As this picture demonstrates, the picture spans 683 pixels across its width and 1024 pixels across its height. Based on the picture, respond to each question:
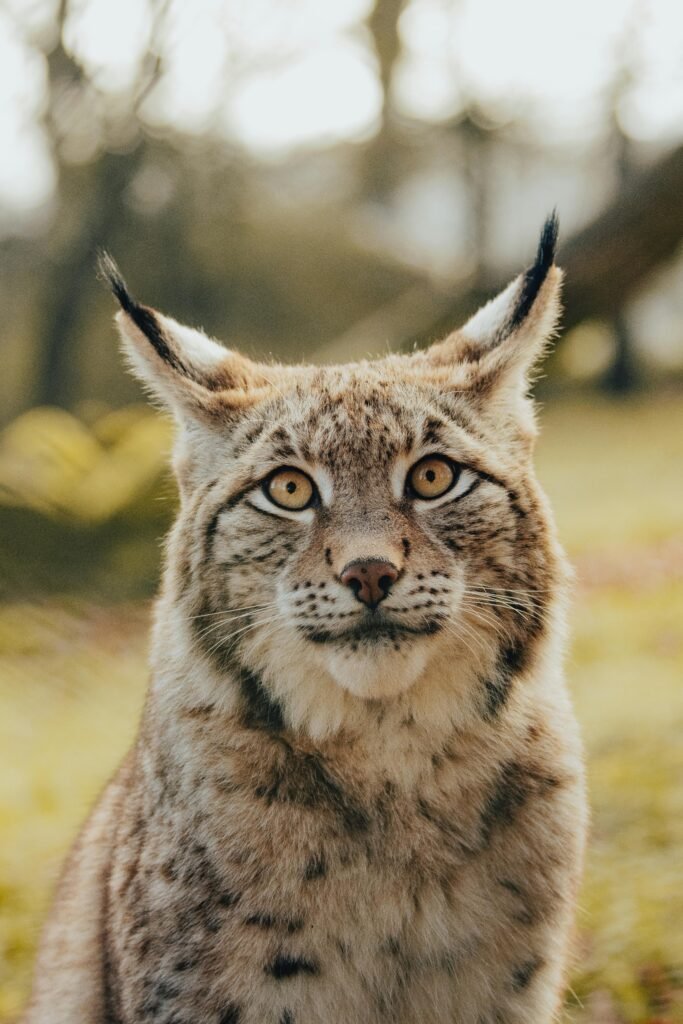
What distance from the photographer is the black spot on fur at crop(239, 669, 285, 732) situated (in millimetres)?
2848

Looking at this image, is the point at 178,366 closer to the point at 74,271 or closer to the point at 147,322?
the point at 147,322

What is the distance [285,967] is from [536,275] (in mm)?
2037

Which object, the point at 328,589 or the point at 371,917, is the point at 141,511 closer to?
the point at 328,589

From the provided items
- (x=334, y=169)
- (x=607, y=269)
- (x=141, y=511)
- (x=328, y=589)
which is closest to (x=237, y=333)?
(x=334, y=169)

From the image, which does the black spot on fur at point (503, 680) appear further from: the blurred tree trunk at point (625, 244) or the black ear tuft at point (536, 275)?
the blurred tree trunk at point (625, 244)

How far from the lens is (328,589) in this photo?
2.59 metres

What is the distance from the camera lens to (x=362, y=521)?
2.67 m

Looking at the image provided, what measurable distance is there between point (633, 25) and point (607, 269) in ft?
31.6

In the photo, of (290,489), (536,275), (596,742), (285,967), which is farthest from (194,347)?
(596,742)

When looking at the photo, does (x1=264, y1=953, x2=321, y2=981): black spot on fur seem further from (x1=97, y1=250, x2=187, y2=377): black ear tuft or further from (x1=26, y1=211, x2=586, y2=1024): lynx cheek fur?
(x1=97, y1=250, x2=187, y2=377): black ear tuft

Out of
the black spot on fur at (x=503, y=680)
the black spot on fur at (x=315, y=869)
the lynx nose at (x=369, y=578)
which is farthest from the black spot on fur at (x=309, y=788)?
the lynx nose at (x=369, y=578)

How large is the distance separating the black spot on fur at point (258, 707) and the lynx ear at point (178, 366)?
779 mm

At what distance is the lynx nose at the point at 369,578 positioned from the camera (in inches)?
99.3

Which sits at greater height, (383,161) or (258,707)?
(383,161)
